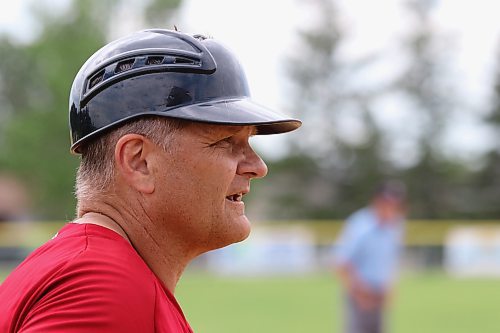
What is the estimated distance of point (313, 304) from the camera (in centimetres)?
1759

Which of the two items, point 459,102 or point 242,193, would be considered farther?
point 459,102

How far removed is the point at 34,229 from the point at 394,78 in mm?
25818

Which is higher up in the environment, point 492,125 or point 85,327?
point 492,125

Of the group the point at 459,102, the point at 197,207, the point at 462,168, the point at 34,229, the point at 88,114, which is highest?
the point at 459,102

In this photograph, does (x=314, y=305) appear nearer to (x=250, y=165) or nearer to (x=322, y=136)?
(x=250, y=165)

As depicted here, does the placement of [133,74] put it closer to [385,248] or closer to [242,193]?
[242,193]

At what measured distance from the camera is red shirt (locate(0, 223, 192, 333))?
184 centimetres

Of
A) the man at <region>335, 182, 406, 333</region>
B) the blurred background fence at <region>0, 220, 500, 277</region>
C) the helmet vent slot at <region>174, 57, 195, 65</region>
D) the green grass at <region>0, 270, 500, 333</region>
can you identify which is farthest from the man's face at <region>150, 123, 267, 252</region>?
the blurred background fence at <region>0, 220, 500, 277</region>

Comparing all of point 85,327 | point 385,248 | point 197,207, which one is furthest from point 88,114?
point 385,248

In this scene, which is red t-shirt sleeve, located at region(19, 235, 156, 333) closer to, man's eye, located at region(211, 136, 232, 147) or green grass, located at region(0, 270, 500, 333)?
man's eye, located at region(211, 136, 232, 147)

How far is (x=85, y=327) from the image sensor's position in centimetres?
183

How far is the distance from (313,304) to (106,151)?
15.7 meters

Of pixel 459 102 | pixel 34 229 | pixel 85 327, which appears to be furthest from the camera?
pixel 459 102

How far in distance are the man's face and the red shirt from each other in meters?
0.16
